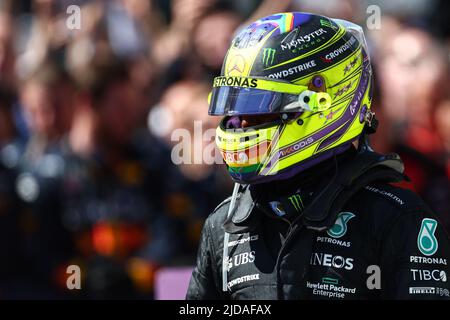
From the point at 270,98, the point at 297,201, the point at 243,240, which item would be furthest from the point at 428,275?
the point at 270,98

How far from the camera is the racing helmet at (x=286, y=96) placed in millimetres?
3812

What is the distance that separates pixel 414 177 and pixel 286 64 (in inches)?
134

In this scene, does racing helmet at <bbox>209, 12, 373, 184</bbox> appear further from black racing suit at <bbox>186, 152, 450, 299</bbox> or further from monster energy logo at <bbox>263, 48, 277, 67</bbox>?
black racing suit at <bbox>186, 152, 450, 299</bbox>

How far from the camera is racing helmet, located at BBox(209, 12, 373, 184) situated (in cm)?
381

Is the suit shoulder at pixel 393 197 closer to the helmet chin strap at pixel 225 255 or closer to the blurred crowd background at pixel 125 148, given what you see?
the helmet chin strap at pixel 225 255

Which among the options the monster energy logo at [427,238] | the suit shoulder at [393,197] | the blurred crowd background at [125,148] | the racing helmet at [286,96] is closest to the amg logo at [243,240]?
the racing helmet at [286,96]

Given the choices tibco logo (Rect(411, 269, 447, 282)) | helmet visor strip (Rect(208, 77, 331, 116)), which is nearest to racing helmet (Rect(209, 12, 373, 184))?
helmet visor strip (Rect(208, 77, 331, 116))

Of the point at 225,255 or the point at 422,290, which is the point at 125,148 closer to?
the point at 225,255

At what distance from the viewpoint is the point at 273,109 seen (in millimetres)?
3793

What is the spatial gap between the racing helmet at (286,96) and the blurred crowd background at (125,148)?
2.77 metres

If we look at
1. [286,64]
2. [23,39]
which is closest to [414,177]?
[286,64]

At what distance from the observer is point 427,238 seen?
3619 mm

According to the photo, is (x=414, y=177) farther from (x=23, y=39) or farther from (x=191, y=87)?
(x=23, y=39)

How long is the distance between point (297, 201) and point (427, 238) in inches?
20.6
